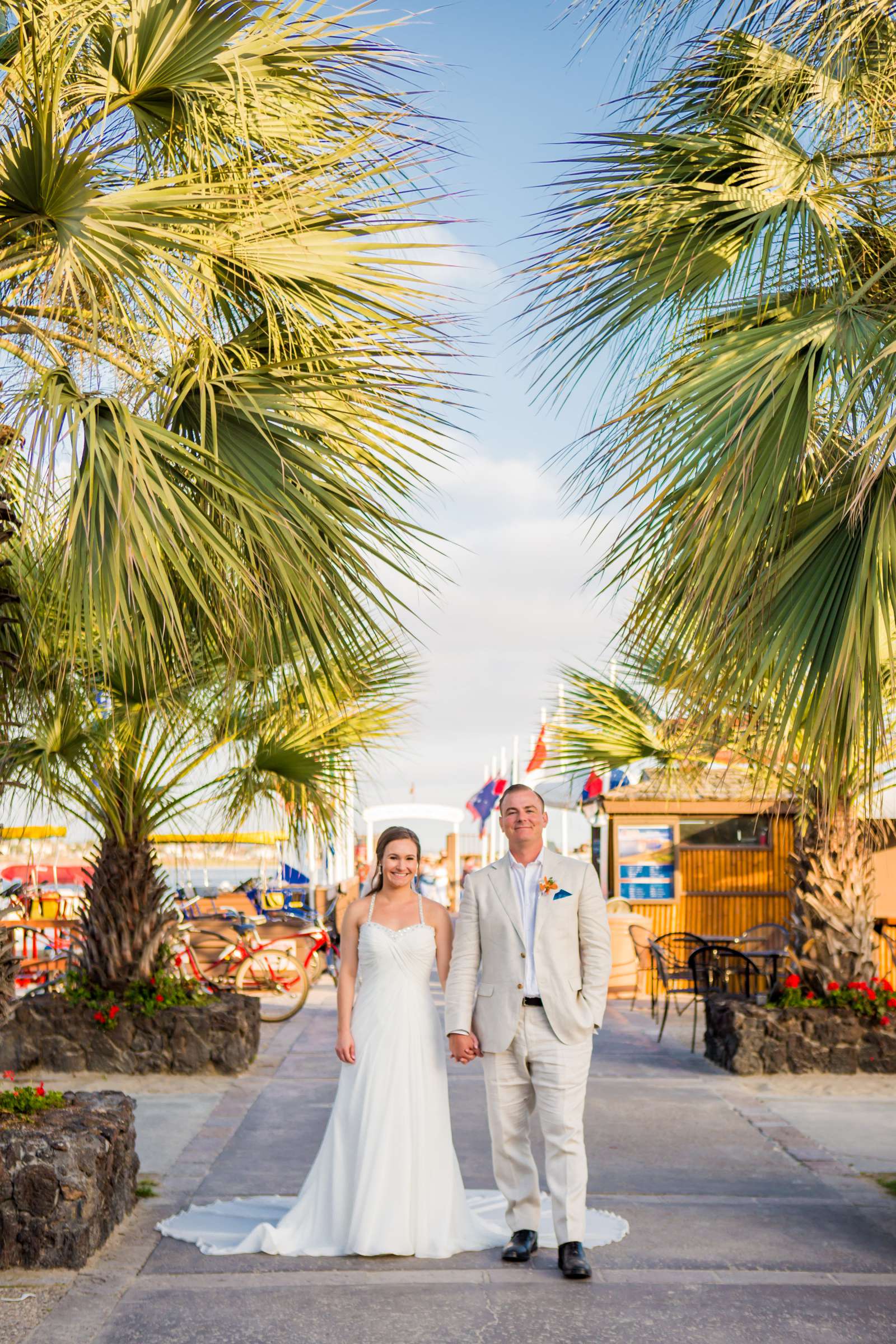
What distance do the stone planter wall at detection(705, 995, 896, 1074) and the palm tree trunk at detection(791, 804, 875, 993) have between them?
0.36 meters

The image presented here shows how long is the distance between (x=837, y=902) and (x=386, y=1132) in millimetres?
5839

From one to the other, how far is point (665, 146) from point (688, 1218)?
4.93 metres

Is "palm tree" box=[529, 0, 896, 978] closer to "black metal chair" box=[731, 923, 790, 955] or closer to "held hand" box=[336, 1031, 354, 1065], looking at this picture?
"held hand" box=[336, 1031, 354, 1065]

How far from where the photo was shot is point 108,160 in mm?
6148

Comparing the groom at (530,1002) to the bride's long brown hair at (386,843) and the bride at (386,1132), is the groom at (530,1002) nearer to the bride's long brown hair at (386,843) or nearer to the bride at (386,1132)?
the bride at (386,1132)

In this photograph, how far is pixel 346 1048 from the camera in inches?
218

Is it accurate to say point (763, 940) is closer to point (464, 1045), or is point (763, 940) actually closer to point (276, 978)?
point (276, 978)

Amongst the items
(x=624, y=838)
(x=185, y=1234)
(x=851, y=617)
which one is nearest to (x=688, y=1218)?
(x=185, y=1234)

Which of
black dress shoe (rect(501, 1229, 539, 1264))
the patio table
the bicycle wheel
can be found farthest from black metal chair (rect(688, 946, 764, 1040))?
black dress shoe (rect(501, 1229, 539, 1264))

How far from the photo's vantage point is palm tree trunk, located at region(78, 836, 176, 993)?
1029cm

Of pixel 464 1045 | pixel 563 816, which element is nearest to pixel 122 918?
pixel 464 1045

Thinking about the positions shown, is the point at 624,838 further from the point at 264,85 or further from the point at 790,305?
the point at 264,85

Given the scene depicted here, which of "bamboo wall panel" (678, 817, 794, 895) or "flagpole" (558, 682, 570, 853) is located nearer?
"flagpole" (558, 682, 570, 853)

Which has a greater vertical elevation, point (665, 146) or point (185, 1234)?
point (665, 146)
